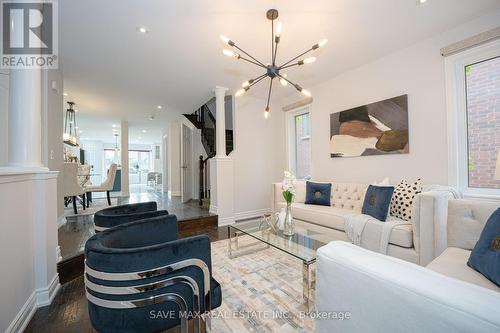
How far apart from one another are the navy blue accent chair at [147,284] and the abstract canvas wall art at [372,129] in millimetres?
3032

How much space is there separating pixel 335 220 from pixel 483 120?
1.96 metres

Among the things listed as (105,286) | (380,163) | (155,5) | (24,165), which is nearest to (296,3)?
(155,5)

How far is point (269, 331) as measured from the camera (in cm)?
143

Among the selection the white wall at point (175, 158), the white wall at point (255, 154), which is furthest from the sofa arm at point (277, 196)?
the white wall at point (175, 158)

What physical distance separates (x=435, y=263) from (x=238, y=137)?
12.2 feet

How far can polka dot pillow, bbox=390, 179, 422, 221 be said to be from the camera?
242 centimetres

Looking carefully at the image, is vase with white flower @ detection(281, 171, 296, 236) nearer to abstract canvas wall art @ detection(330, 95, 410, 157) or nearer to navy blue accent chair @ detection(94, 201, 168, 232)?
navy blue accent chair @ detection(94, 201, 168, 232)

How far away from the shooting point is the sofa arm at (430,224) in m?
1.88

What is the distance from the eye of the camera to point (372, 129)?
3197mm

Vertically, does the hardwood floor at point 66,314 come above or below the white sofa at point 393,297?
below

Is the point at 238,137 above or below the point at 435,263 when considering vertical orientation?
above

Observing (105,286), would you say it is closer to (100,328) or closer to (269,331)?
(100,328)

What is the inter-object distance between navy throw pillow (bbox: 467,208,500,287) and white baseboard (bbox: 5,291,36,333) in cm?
284

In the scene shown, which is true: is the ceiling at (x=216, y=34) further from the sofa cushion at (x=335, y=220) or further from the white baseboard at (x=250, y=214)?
the white baseboard at (x=250, y=214)
